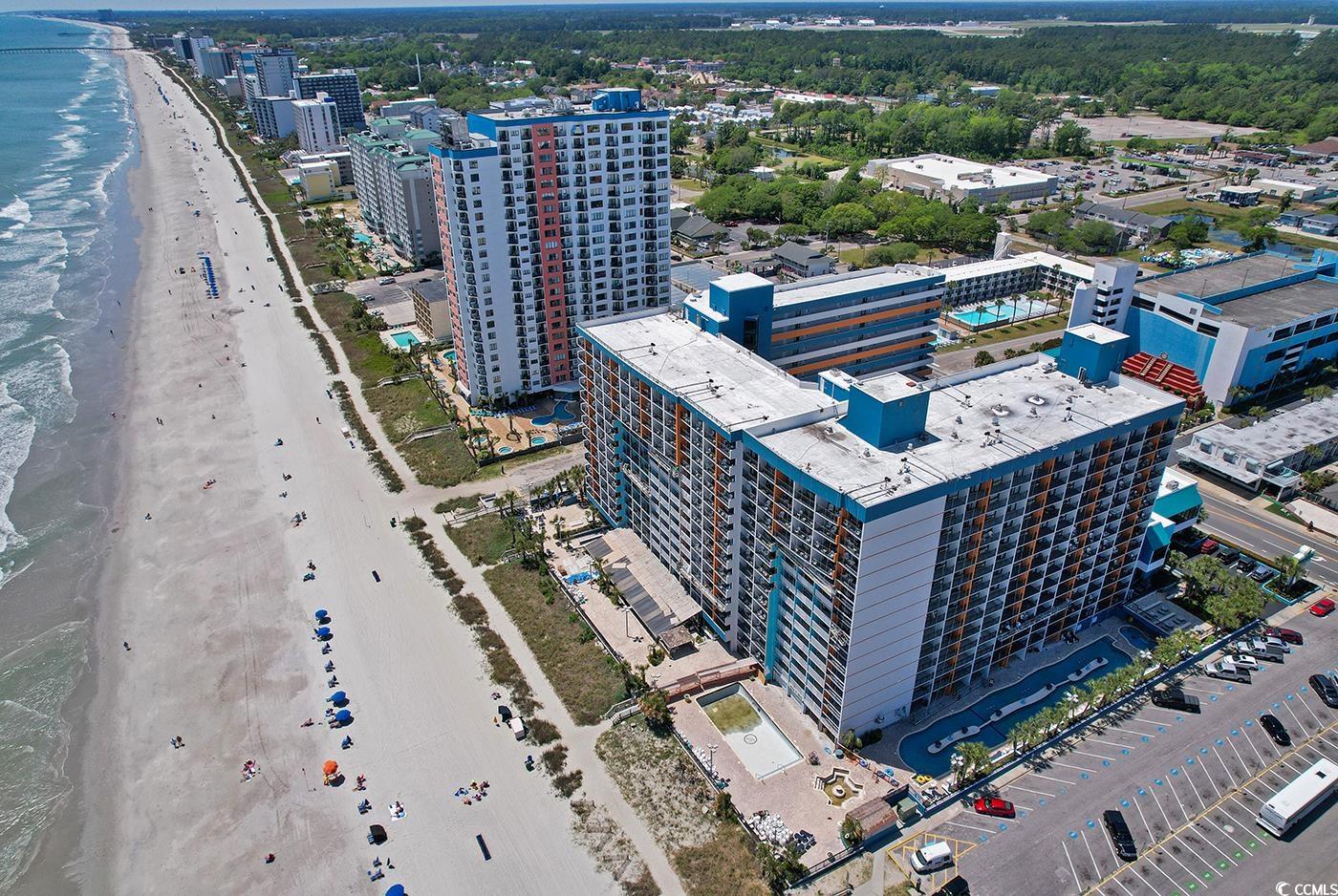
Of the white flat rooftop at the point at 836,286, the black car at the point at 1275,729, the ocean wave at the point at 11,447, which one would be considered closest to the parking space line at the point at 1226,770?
the black car at the point at 1275,729

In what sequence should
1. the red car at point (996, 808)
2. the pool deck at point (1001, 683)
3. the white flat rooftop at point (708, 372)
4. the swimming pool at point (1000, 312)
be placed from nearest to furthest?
the red car at point (996, 808) → the pool deck at point (1001, 683) → the white flat rooftop at point (708, 372) → the swimming pool at point (1000, 312)

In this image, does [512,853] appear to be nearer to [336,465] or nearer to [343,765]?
[343,765]

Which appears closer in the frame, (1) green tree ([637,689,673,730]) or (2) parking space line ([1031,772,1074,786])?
(2) parking space line ([1031,772,1074,786])

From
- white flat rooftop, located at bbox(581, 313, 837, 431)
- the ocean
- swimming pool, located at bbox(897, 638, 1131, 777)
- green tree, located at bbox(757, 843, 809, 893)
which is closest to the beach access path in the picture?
the ocean

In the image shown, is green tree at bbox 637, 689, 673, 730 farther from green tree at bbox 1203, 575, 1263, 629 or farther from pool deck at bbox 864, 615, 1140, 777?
green tree at bbox 1203, 575, 1263, 629

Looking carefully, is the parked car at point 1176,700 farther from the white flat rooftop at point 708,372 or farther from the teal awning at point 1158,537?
the white flat rooftop at point 708,372

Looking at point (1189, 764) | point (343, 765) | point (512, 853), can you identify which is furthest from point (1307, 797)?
point (343, 765)
